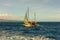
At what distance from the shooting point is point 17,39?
87.4 feet

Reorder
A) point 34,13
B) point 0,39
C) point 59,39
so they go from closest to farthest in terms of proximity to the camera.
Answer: point 0,39
point 59,39
point 34,13

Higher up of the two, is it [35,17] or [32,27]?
[35,17]

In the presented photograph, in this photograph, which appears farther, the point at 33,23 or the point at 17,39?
the point at 33,23

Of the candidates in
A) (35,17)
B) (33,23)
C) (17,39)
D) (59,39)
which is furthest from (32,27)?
(17,39)

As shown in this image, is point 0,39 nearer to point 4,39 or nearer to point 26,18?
point 4,39

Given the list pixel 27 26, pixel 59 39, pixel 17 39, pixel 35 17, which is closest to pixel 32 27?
pixel 27 26

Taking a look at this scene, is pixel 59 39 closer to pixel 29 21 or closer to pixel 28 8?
pixel 28 8

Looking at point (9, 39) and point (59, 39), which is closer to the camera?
point (9, 39)

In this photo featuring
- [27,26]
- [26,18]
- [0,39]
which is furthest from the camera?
[27,26]

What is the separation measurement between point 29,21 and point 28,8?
904 centimetres

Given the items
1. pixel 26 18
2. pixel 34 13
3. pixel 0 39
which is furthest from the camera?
pixel 26 18

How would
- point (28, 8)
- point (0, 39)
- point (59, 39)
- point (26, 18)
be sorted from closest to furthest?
point (0, 39)
point (59, 39)
point (28, 8)
point (26, 18)

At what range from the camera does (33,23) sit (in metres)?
57.2

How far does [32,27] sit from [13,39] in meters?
37.3
